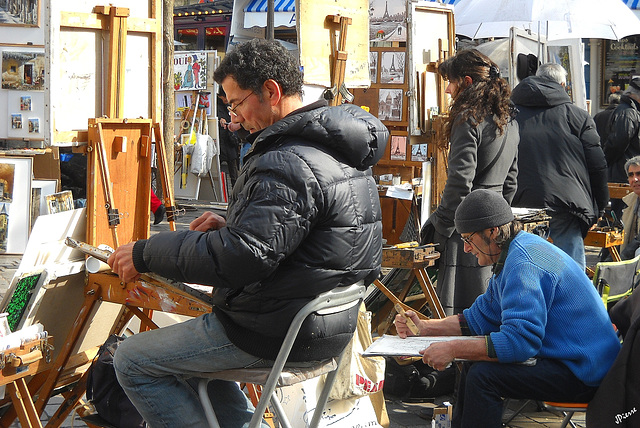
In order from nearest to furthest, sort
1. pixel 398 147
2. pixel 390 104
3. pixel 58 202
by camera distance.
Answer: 1. pixel 58 202
2. pixel 398 147
3. pixel 390 104

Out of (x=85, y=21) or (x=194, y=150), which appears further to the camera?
(x=194, y=150)

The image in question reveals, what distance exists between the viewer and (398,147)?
23.5 ft

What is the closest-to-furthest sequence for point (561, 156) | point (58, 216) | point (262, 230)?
1. point (262, 230)
2. point (58, 216)
3. point (561, 156)

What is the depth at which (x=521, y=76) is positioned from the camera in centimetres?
649

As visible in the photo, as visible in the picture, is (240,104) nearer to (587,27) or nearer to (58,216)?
(58,216)

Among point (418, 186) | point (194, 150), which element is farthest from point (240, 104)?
point (194, 150)

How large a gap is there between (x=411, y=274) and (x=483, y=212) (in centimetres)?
163

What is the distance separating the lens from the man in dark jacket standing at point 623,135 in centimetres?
707

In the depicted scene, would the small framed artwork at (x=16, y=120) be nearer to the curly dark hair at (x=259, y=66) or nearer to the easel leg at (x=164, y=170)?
the easel leg at (x=164, y=170)

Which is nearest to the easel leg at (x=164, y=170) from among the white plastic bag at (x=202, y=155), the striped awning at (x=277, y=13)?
the striped awning at (x=277, y=13)

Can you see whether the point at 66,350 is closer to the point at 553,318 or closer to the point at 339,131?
the point at 339,131

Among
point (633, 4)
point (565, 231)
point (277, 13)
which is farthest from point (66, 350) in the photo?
point (633, 4)

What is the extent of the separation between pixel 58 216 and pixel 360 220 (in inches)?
53.3

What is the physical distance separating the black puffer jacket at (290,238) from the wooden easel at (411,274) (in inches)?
68.7
